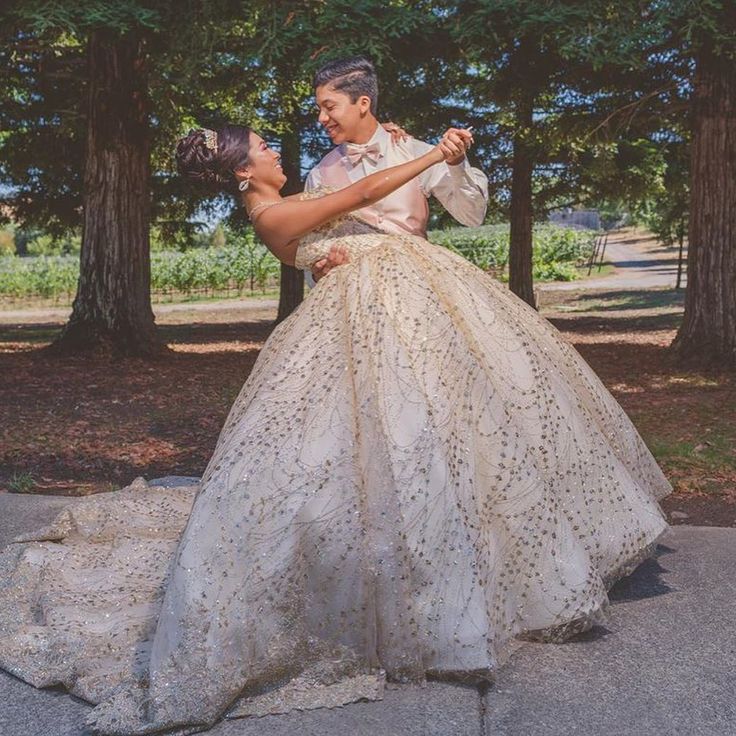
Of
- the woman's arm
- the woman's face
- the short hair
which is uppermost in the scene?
the short hair

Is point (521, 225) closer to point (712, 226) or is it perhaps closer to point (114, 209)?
point (712, 226)

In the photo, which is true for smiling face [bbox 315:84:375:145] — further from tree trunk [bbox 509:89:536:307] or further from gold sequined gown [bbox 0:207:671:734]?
tree trunk [bbox 509:89:536:307]

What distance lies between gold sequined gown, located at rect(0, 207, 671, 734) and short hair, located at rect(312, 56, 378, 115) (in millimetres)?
471

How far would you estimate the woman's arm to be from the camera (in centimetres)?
333

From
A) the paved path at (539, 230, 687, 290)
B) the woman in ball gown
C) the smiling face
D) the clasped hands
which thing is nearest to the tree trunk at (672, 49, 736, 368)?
the woman in ball gown

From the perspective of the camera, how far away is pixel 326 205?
11.2 ft

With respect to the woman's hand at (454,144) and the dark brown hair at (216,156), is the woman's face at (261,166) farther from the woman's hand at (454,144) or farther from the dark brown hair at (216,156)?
the woman's hand at (454,144)

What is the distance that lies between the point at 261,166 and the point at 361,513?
4.48 ft

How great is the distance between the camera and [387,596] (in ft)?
9.40

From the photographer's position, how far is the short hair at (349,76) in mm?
3510

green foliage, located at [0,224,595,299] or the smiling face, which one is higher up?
the smiling face

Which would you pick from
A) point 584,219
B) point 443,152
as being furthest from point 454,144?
point 584,219

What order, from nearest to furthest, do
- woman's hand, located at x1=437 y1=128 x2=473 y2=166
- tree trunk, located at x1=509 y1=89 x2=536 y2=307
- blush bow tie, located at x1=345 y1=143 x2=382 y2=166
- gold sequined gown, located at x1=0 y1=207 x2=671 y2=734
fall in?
gold sequined gown, located at x1=0 y1=207 x2=671 y2=734
woman's hand, located at x1=437 y1=128 x2=473 y2=166
blush bow tie, located at x1=345 y1=143 x2=382 y2=166
tree trunk, located at x1=509 y1=89 x2=536 y2=307

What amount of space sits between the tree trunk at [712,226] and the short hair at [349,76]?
7571mm
